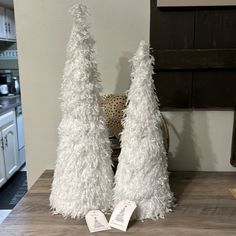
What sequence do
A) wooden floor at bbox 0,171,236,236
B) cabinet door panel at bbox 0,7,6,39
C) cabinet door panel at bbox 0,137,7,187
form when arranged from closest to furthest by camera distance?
wooden floor at bbox 0,171,236,236, cabinet door panel at bbox 0,137,7,187, cabinet door panel at bbox 0,7,6,39

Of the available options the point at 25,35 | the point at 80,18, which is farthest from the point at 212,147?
the point at 25,35

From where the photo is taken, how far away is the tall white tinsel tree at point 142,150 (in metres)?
0.87

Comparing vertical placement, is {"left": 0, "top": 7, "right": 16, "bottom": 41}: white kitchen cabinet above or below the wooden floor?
above

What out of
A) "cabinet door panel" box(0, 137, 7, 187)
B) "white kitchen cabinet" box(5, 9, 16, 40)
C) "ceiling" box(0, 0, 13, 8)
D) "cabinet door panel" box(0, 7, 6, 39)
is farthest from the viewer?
"white kitchen cabinet" box(5, 9, 16, 40)

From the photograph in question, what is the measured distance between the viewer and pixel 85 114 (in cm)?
88

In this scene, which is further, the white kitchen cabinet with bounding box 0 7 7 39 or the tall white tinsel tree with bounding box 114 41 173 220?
the white kitchen cabinet with bounding box 0 7 7 39

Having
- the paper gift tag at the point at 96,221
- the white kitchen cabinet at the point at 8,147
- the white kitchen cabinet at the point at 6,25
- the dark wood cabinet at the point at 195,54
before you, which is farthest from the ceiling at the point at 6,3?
the paper gift tag at the point at 96,221

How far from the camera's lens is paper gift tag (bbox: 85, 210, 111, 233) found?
83 centimetres

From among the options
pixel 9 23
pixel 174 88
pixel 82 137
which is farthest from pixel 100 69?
pixel 9 23

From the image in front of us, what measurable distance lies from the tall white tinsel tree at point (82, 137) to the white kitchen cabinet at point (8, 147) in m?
2.05

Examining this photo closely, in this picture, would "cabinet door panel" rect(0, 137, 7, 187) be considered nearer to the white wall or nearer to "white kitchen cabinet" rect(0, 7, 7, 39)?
"white kitchen cabinet" rect(0, 7, 7, 39)

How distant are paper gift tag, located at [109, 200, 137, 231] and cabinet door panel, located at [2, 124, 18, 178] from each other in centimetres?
225

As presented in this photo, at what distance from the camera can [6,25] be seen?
343cm

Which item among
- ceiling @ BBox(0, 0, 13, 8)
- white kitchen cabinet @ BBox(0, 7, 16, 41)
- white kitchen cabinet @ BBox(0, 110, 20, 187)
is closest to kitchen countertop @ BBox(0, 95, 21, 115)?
white kitchen cabinet @ BBox(0, 110, 20, 187)
